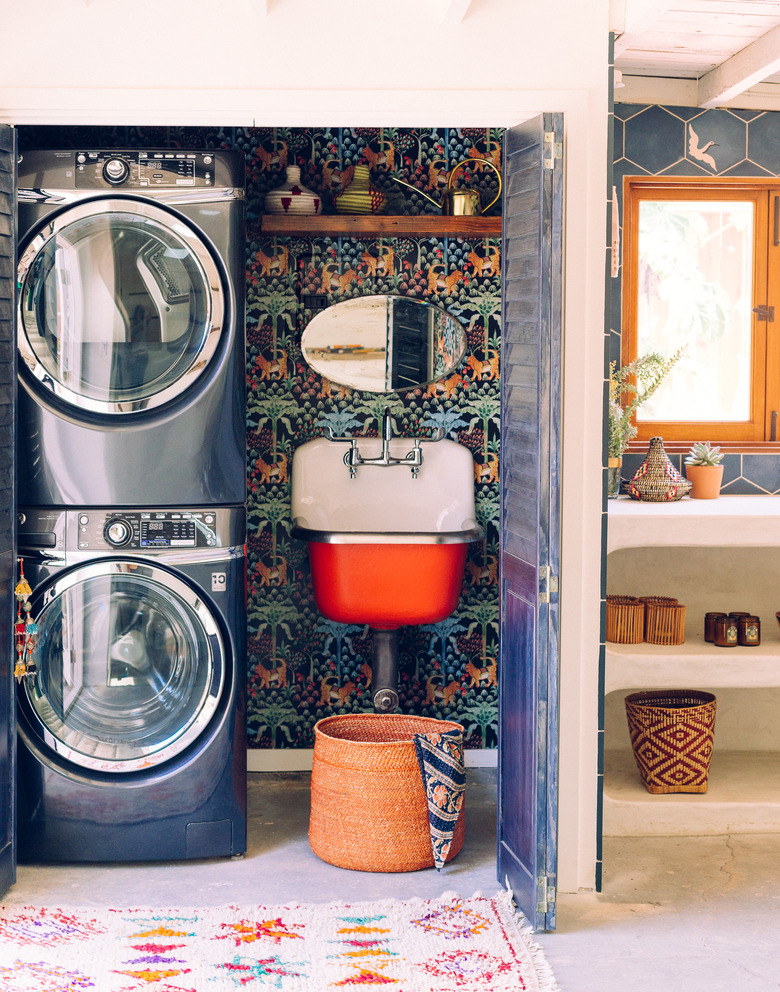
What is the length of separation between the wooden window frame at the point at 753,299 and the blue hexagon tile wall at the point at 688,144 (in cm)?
4

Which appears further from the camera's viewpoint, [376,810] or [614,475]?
[614,475]

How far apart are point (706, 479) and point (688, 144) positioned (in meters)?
1.25

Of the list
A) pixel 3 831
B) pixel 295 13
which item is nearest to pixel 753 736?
pixel 3 831

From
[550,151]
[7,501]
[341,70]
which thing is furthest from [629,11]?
[7,501]

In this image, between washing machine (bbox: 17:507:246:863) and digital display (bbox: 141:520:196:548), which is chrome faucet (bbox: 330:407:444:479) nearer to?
washing machine (bbox: 17:507:246:863)

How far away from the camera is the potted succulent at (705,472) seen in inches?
136

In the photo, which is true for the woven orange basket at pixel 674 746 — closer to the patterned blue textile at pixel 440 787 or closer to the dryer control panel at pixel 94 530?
the patterned blue textile at pixel 440 787

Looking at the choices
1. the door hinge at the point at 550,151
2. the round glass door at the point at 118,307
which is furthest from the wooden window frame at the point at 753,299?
the round glass door at the point at 118,307

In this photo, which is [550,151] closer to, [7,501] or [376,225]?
[376,225]

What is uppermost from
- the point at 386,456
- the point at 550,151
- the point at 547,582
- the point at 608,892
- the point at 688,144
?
the point at 688,144

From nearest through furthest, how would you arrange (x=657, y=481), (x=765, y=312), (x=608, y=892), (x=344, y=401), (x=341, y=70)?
(x=341, y=70) < (x=608, y=892) < (x=657, y=481) < (x=344, y=401) < (x=765, y=312)

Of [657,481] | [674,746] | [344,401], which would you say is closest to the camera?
[674,746]

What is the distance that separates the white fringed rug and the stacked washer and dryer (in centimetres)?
35

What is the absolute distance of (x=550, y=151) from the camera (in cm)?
233
